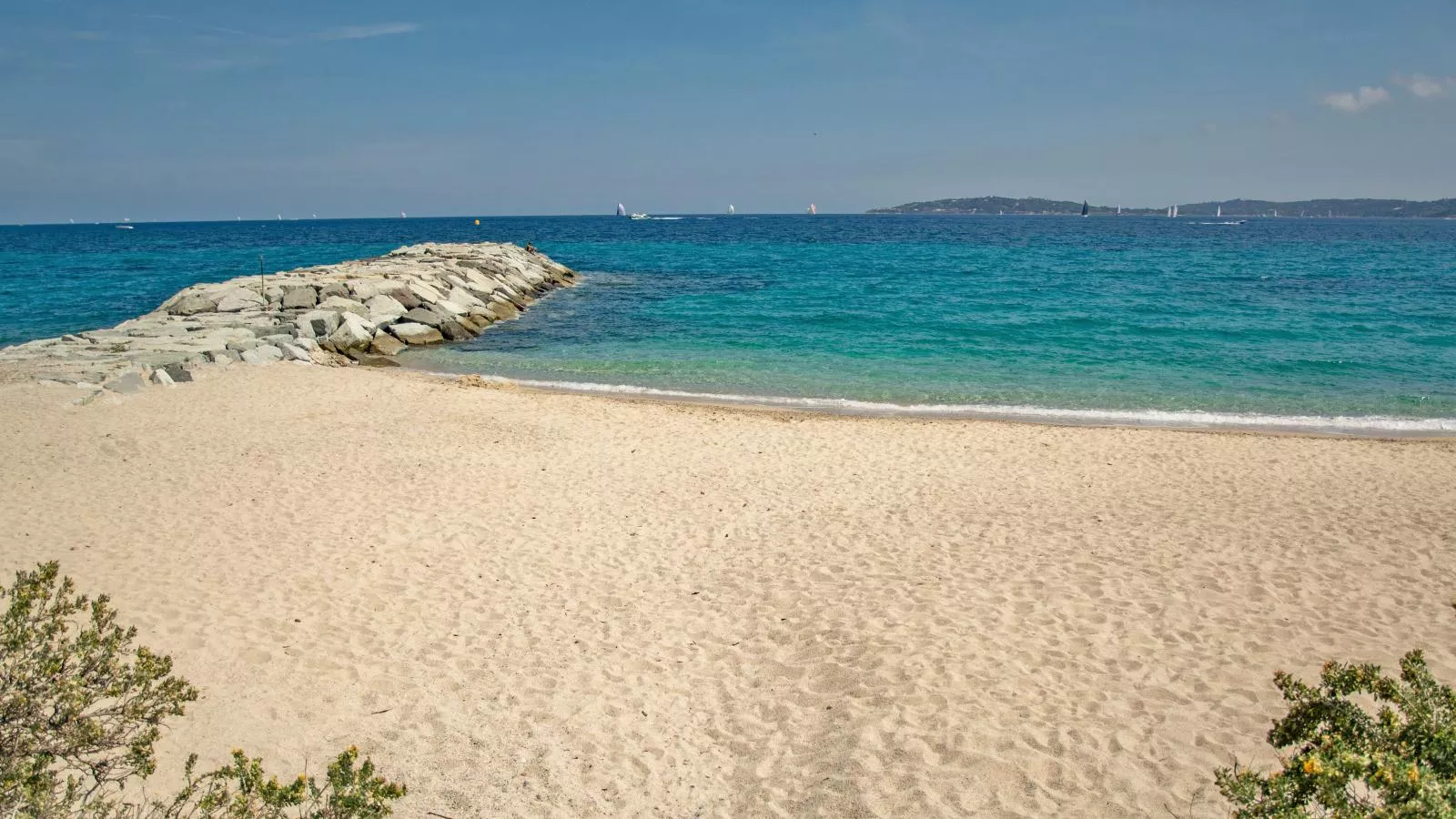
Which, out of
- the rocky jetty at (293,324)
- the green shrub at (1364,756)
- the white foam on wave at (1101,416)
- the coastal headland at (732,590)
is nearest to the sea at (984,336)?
the white foam on wave at (1101,416)

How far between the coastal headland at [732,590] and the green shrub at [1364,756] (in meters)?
1.65

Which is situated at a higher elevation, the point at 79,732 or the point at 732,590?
the point at 79,732

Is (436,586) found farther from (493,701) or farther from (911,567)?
(911,567)

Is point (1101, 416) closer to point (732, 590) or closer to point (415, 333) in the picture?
point (732, 590)

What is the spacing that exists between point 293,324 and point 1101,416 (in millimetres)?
17875

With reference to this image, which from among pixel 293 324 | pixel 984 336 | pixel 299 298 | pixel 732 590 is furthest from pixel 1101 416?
pixel 299 298

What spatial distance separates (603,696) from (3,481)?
837 cm

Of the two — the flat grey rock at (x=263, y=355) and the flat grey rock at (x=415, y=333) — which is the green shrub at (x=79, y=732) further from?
the flat grey rock at (x=415, y=333)

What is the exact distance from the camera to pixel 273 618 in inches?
259

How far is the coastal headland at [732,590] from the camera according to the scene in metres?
5.04

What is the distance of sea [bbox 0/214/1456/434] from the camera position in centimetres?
1541

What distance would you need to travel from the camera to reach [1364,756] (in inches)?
107

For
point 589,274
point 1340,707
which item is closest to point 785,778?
point 1340,707

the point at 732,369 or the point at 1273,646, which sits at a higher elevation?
the point at 732,369
